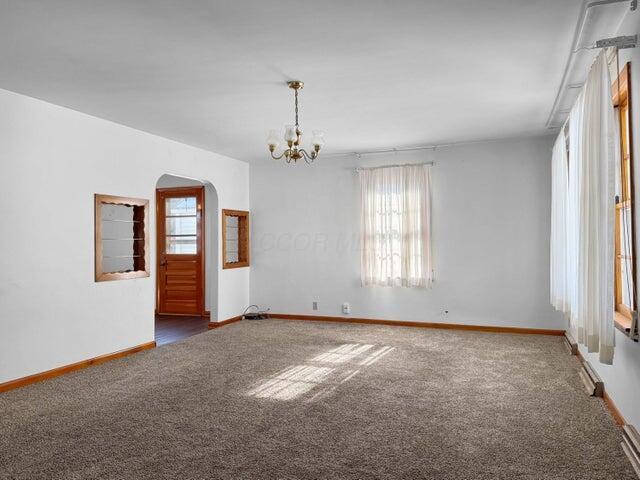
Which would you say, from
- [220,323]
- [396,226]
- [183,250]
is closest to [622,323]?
[396,226]

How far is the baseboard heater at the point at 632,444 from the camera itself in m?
2.54

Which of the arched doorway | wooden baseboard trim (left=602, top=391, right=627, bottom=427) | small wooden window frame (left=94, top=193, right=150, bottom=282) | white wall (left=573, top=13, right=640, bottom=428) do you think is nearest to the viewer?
white wall (left=573, top=13, right=640, bottom=428)

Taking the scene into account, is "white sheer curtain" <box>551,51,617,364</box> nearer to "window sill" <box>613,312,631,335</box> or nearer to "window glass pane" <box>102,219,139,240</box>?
"window sill" <box>613,312,631,335</box>

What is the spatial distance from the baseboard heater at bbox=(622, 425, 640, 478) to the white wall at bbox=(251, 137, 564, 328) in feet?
11.7

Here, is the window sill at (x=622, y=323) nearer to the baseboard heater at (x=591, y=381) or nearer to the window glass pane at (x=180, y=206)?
the baseboard heater at (x=591, y=381)

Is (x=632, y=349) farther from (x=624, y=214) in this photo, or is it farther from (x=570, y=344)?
(x=570, y=344)

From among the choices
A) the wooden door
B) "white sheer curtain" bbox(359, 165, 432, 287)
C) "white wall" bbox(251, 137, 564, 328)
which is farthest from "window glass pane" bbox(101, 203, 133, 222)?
"white sheer curtain" bbox(359, 165, 432, 287)

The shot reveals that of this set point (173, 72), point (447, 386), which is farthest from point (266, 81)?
point (447, 386)

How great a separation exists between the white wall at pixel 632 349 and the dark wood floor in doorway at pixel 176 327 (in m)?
4.94

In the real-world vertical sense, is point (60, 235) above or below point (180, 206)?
below

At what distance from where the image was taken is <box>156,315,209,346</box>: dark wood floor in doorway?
638 cm

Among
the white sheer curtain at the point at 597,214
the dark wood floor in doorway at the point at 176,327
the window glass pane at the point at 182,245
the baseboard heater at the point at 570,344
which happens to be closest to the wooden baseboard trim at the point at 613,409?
the white sheer curtain at the point at 597,214

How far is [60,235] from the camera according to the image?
459 cm

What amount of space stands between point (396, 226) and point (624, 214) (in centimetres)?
390
